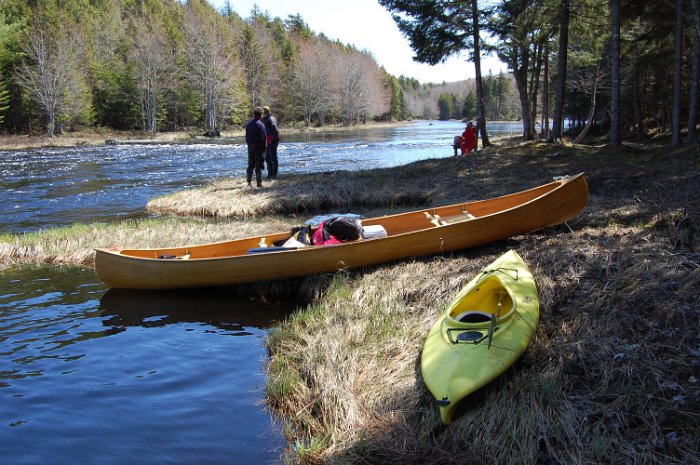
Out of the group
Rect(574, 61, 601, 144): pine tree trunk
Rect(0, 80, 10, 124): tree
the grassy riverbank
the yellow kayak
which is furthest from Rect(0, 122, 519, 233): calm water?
Rect(0, 80, 10, 124): tree

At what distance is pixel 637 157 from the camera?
46.7 ft

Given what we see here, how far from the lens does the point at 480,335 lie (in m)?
4.55

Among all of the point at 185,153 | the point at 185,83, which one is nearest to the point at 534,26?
the point at 185,153

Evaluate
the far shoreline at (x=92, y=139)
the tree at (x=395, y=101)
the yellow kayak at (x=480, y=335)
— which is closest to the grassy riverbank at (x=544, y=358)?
the yellow kayak at (x=480, y=335)

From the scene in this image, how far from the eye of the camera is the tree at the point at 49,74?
45.5 metres

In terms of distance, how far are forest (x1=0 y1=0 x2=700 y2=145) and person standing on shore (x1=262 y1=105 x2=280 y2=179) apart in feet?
25.5

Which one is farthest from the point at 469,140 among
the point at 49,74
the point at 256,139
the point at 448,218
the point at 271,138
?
the point at 49,74

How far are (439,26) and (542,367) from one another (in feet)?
58.7

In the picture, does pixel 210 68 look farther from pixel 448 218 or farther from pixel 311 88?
pixel 448 218

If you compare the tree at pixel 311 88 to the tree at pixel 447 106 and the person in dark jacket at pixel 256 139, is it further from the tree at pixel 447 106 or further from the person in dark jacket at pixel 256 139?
the tree at pixel 447 106

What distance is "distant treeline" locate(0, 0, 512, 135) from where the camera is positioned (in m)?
47.6

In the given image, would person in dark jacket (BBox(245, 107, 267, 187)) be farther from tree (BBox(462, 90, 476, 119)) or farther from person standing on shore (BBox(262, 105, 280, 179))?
tree (BBox(462, 90, 476, 119))

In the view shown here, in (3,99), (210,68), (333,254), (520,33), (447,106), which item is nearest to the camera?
(333,254)

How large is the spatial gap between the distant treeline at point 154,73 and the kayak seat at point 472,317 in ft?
160
